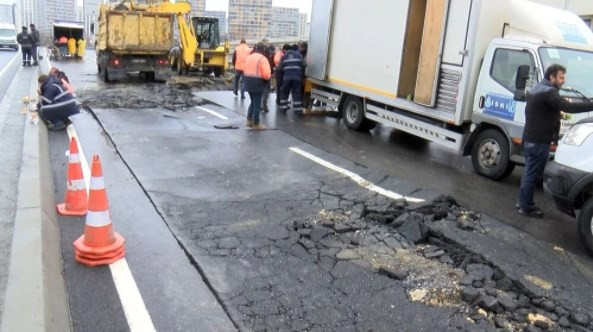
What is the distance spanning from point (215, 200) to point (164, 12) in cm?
1513

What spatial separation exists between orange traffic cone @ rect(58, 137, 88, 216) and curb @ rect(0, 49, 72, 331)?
0.16 m

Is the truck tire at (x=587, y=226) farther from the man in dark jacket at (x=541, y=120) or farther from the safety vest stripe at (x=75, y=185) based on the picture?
the safety vest stripe at (x=75, y=185)

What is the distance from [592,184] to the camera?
5344mm

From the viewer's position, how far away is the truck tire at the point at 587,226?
525 centimetres

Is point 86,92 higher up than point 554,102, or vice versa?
point 554,102

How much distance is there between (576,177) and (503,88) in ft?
8.66

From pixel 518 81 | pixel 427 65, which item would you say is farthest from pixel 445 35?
pixel 518 81

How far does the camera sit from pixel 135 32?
19.1 meters

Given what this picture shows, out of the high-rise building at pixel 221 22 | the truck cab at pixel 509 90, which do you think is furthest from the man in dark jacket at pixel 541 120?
the high-rise building at pixel 221 22

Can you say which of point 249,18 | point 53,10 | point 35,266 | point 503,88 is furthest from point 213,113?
point 53,10

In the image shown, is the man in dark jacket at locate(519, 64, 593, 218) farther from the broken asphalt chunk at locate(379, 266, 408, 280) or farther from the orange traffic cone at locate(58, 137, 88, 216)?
the orange traffic cone at locate(58, 137, 88, 216)

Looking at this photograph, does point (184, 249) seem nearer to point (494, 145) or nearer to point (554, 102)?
point (554, 102)

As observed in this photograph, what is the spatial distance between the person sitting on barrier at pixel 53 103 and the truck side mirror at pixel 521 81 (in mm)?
8049

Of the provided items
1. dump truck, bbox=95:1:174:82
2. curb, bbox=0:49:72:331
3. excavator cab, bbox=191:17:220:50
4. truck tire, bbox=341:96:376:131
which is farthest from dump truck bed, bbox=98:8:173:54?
curb, bbox=0:49:72:331
